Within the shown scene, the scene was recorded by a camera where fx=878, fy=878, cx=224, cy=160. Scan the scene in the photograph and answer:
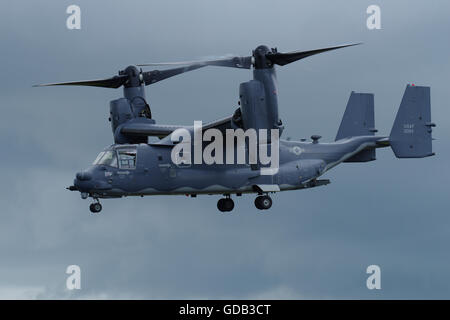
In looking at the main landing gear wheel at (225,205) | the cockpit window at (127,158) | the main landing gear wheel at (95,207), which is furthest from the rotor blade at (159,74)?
the main landing gear wheel at (95,207)

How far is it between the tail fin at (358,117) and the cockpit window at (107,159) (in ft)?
31.9

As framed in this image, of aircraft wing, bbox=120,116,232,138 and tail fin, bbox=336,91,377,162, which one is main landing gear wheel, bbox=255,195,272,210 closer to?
aircraft wing, bbox=120,116,232,138

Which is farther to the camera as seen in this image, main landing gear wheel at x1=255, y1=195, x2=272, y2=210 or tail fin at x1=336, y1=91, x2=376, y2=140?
tail fin at x1=336, y1=91, x2=376, y2=140

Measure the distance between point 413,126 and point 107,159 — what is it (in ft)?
37.8

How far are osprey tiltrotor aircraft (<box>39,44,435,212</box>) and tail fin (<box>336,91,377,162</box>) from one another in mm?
38

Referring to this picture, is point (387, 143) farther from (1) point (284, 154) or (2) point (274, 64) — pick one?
(2) point (274, 64)

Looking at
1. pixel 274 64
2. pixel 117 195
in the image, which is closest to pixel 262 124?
pixel 274 64

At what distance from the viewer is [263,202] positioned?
100 feet

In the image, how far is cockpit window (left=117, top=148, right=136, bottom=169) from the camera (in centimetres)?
2800

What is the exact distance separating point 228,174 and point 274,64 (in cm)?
426

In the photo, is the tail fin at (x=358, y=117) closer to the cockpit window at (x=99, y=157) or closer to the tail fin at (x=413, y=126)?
the tail fin at (x=413, y=126)

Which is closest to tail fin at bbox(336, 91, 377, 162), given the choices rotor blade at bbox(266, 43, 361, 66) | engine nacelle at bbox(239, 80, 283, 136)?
rotor blade at bbox(266, 43, 361, 66)

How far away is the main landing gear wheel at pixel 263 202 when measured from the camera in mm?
30531

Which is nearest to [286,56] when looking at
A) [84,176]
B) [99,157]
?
[99,157]
